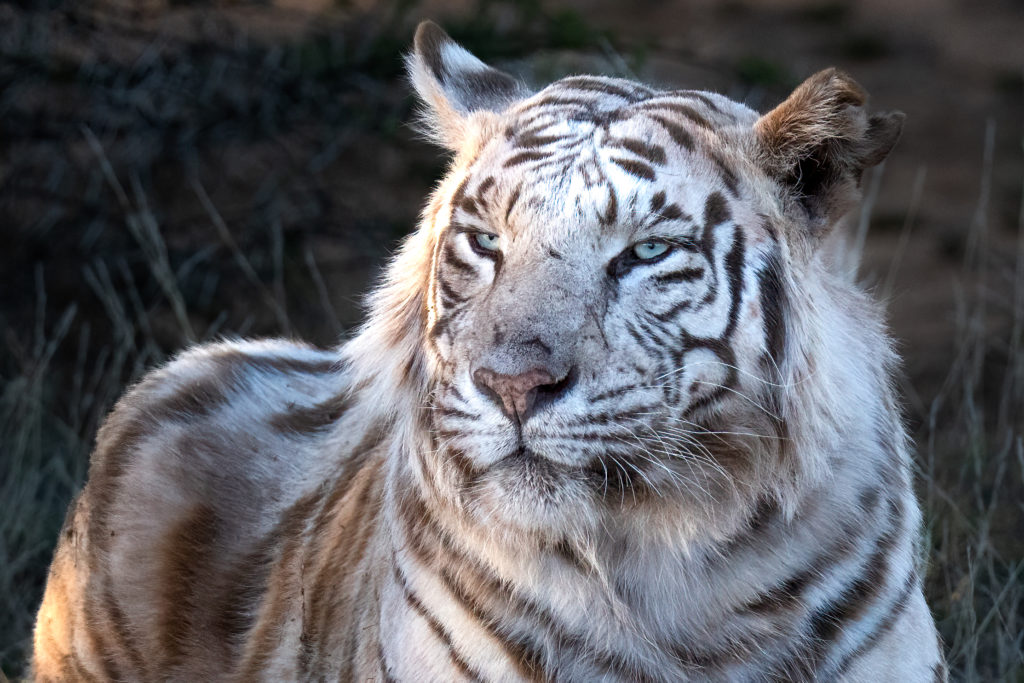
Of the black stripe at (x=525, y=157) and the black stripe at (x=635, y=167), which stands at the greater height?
the black stripe at (x=635, y=167)

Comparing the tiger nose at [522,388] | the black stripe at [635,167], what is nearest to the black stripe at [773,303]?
the black stripe at [635,167]

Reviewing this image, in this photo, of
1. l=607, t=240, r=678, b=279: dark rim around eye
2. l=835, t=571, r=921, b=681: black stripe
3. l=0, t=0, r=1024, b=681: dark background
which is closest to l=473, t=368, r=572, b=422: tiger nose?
l=607, t=240, r=678, b=279: dark rim around eye

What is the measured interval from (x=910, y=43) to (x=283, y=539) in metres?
9.15

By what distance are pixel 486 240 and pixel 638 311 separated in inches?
13.7

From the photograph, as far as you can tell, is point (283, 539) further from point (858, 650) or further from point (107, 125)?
point (107, 125)

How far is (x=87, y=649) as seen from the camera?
353 centimetres

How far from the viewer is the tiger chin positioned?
2.36 m

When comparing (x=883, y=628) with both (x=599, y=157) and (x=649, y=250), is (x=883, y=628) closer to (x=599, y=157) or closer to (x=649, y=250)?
(x=649, y=250)

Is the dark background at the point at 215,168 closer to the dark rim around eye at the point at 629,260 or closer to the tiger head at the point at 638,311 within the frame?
the tiger head at the point at 638,311

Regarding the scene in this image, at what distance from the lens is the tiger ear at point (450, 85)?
114 inches

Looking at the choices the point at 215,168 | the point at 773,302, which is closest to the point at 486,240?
the point at 773,302

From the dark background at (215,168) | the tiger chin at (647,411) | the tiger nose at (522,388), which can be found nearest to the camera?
the tiger nose at (522,388)

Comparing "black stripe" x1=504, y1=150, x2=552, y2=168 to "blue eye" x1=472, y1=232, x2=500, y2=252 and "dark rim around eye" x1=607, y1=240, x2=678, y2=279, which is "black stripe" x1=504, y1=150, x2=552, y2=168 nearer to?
"blue eye" x1=472, y1=232, x2=500, y2=252

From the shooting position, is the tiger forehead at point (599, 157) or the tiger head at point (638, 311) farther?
the tiger forehead at point (599, 157)
